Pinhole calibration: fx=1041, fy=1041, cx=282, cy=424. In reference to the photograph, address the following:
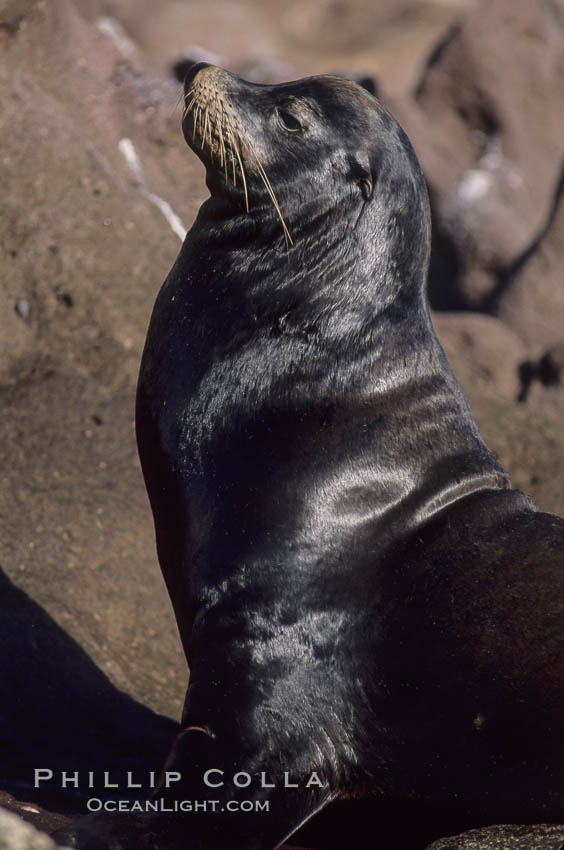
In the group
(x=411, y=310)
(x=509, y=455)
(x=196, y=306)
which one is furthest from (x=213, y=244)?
(x=509, y=455)

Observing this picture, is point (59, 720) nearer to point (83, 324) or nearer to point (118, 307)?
point (83, 324)

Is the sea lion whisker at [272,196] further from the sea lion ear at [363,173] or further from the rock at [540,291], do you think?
the rock at [540,291]

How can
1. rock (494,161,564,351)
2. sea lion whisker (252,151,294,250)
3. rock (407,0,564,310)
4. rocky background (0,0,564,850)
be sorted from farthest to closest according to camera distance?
1. rock (407,0,564,310)
2. rock (494,161,564,351)
3. rocky background (0,0,564,850)
4. sea lion whisker (252,151,294,250)

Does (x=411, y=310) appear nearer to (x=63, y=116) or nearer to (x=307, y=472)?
(x=307, y=472)

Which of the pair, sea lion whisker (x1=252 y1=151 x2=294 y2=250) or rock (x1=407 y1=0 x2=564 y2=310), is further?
rock (x1=407 y1=0 x2=564 y2=310)

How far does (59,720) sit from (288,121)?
249 centimetres

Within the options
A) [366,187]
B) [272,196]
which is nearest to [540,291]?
[366,187]

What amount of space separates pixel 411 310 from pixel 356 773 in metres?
1.63

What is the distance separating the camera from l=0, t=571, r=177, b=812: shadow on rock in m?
3.74

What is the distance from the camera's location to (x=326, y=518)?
336 centimetres

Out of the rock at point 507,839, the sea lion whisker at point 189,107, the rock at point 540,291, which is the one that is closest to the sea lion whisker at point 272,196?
the sea lion whisker at point 189,107

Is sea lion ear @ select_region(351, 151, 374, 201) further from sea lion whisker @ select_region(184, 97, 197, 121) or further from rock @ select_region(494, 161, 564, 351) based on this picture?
rock @ select_region(494, 161, 564, 351)

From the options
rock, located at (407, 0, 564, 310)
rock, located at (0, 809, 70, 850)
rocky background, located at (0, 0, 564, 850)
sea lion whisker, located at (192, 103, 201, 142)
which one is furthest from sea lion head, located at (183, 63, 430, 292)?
rock, located at (407, 0, 564, 310)

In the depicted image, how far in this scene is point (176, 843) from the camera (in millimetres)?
2742
